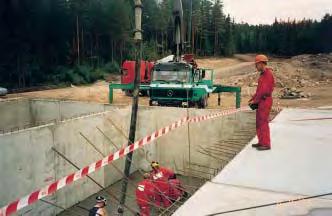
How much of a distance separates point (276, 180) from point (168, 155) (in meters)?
8.96

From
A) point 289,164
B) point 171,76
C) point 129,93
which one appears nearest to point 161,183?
point 289,164

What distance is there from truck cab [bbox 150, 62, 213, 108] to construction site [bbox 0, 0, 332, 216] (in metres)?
0.04

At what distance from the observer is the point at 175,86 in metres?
15.0

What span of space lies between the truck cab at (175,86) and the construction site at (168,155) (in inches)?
1.6

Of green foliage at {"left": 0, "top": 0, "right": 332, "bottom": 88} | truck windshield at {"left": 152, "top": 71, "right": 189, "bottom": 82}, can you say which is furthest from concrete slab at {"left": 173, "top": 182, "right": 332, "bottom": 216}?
green foliage at {"left": 0, "top": 0, "right": 332, "bottom": 88}

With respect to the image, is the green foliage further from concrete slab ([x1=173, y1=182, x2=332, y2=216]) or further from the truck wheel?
concrete slab ([x1=173, y1=182, x2=332, y2=216])

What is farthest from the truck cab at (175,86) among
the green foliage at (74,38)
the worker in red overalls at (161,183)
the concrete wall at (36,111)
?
the worker in red overalls at (161,183)

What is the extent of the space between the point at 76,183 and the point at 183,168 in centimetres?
430

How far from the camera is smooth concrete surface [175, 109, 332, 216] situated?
4.39 meters

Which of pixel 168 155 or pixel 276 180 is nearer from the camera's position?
pixel 276 180

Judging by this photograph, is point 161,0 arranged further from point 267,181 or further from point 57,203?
point 267,181

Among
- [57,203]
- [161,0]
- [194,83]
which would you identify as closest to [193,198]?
[57,203]

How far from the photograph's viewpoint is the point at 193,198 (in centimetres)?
461

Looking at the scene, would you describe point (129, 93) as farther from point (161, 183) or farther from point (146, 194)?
point (146, 194)
